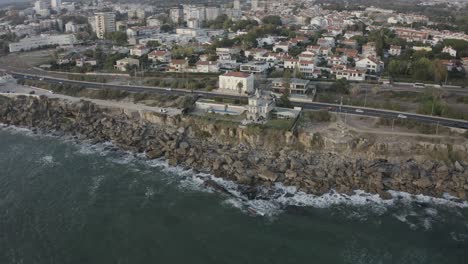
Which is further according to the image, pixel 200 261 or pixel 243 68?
pixel 243 68

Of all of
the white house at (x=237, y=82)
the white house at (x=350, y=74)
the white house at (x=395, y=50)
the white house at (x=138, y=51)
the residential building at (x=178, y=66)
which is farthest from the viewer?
the white house at (x=138, y=51)

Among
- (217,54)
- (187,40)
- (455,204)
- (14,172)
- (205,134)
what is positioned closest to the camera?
(455,204)

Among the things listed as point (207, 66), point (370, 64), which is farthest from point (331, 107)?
point (207, 66)

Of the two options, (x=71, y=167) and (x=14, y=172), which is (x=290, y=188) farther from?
(x=14, y=172)

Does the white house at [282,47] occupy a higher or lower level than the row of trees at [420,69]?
higher

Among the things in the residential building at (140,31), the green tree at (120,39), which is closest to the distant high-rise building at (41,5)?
the residential building at (140,31)

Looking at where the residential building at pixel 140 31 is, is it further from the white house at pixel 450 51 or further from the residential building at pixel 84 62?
the white house at pixel 450 51

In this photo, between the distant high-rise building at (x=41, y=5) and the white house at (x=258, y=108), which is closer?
the white house at (x=258, y=108)

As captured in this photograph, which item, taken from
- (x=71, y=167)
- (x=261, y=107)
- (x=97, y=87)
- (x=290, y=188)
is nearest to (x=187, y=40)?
(x=97, y=87)
